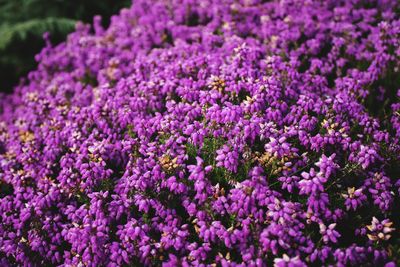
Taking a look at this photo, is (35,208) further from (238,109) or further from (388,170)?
(388,170)

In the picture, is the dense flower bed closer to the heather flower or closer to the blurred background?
the heather flower

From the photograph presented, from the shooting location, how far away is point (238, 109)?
3.82m

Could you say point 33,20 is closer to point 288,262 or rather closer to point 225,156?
point 225,156

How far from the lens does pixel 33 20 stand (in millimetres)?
7480

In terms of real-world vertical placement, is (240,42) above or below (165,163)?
above

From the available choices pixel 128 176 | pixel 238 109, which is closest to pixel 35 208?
pixel 128 176

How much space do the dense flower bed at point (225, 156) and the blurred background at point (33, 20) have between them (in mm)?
2428

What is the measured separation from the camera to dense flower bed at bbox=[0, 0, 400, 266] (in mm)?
3275

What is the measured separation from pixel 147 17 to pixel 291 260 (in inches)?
181

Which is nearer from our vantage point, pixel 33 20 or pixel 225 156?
pixel 225 156

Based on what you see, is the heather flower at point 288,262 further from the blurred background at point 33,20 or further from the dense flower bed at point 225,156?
the blurred background at point 33,20

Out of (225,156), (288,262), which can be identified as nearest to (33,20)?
(225,156)

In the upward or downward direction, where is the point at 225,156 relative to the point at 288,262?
upward

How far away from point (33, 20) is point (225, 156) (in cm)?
559
